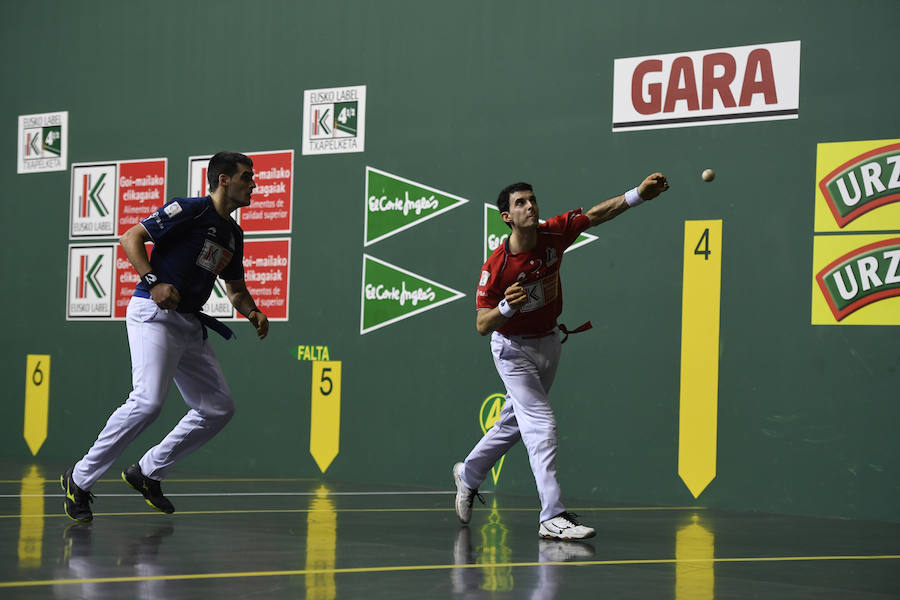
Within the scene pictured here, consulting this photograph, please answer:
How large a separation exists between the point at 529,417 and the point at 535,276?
Result: 678 millimetres

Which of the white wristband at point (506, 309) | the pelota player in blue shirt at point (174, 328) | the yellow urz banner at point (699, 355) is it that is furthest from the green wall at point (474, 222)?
the pelota player in blue shirt at point (174, 328)

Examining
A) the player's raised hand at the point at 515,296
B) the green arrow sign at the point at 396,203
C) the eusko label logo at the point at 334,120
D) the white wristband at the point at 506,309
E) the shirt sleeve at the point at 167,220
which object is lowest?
the white wristband at the point at 506,309

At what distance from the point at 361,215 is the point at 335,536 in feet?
12.5

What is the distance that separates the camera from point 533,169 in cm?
841

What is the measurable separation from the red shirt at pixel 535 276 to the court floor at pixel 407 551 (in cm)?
104

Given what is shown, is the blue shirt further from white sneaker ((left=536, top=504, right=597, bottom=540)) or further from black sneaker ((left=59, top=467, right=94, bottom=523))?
white sneaker ((left=536, top=504, right=597, bottom=540))

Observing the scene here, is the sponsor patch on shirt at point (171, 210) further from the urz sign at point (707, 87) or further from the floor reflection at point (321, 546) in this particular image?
the urz sign at point (707, 87)

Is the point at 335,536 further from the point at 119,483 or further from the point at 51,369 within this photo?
the point at 51,369

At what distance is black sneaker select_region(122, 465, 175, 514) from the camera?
240 inches

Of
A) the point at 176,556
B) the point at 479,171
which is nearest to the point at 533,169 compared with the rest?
the point at 479,171

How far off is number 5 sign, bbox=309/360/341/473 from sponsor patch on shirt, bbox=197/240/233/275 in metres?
3.08

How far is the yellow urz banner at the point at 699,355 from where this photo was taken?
302 inches

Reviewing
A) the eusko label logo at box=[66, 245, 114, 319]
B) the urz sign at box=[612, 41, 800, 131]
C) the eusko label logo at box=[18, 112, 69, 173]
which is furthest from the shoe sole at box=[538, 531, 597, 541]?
the eusko label logo at box=[18, 112, 69, 173]

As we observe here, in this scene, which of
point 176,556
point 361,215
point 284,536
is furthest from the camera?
point 361,215
